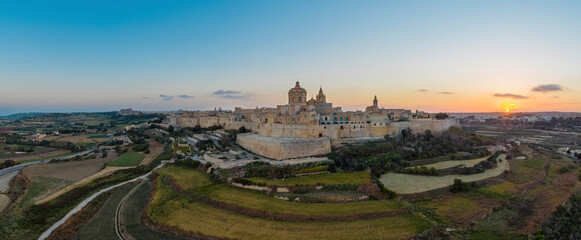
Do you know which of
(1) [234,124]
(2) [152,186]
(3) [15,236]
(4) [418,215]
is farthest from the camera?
(1) [234,124]

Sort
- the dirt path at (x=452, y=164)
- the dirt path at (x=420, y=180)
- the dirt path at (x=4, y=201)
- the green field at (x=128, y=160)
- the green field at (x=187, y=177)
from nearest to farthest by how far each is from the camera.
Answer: the dirt path at (x=4, y=201) → the dirt path at (x=420, y=180) → the green field at (x=187, y=177) → the dirt path at (x=452, y=164) → the green field at (x=128, y=160)

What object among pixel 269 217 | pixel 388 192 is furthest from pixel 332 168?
pixel 269 217

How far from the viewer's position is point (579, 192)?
67.9ft

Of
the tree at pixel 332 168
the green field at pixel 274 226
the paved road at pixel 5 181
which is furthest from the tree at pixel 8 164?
the tree at pixel 332 168

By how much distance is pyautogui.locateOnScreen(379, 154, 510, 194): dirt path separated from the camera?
66.7 ft

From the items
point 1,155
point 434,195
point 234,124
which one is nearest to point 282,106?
point 234,124

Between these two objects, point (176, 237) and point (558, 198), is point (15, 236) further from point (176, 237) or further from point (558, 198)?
point (558, 198)

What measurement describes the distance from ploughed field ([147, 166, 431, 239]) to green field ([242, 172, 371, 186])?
1908 millimetres

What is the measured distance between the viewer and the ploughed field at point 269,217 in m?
14.1

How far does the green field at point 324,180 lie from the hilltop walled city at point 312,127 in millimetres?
6701

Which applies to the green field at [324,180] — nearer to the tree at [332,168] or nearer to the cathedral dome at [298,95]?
the tree at [332,168]

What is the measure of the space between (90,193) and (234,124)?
26.8 m

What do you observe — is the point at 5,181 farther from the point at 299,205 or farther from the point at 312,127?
the point at 312,127

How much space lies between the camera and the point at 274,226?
Result: 48.5 ft
